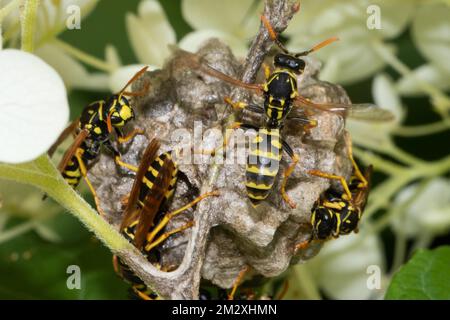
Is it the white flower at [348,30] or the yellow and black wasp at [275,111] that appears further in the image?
the white flower at [348,30]

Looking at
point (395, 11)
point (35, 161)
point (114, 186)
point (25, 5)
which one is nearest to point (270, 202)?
point (114, 186)

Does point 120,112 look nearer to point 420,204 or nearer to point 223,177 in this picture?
point 223,177

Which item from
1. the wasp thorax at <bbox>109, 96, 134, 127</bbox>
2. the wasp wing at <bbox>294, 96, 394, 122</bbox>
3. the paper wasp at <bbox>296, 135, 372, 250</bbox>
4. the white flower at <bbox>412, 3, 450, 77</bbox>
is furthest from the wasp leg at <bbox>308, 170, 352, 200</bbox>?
the white flower at <bbox>412, 3, 450, 77</bbox>

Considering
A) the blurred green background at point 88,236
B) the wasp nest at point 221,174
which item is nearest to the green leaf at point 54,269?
the blurred green background at point 88,236

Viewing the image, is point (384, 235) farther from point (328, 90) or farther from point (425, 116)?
point (328, 90)

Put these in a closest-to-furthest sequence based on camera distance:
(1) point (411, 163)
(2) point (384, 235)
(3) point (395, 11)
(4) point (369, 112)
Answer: (4) point (369, 112) → (1) point (411, 163) → (3) point (395, 11) → (2) point (384, 235)

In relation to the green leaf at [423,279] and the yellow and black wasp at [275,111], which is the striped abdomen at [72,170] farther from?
the green leaf at [423,279]

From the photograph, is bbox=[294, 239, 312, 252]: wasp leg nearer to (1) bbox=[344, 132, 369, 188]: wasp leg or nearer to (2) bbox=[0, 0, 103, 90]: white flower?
(1) bbox=[344, 132, 369, 188]: wasp leg

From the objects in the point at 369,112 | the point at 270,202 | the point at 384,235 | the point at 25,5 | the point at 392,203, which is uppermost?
the point at 25,5
